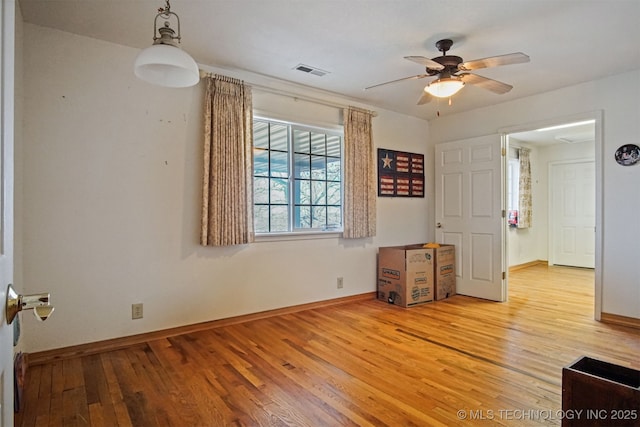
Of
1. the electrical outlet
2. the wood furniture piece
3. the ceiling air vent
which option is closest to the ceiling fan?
the ceiling air vent

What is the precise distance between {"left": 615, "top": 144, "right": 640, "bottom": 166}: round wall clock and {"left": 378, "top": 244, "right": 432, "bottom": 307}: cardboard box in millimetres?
2142

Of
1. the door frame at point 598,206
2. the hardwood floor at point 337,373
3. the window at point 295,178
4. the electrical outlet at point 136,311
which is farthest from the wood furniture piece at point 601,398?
the electrical outlet at point 136,311

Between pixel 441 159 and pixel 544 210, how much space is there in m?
3.81

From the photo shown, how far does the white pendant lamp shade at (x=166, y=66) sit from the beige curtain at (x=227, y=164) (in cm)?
130

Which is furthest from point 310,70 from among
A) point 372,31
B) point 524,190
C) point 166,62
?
point 524,190

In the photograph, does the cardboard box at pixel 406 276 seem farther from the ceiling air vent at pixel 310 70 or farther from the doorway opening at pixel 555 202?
the doorway opening at pixel 555 202

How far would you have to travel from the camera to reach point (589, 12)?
2439 millimetres

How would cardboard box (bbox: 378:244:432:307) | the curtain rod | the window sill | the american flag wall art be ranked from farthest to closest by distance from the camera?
the american flag wall art < cardboard box (bbox: 378:244:432:307) < the window sill < the curtain rod

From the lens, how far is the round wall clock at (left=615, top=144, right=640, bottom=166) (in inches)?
136

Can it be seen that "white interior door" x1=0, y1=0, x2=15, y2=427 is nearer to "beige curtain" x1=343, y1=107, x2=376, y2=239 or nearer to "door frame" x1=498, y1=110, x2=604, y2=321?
"beige curtain" x1=343, y1=107, x2=376, y2=239

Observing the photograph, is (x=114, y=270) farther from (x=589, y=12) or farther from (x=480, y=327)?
(x=589, y=12)

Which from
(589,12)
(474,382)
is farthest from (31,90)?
(589,12)

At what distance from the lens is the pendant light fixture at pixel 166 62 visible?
5.50 ft

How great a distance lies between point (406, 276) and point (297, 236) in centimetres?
141
